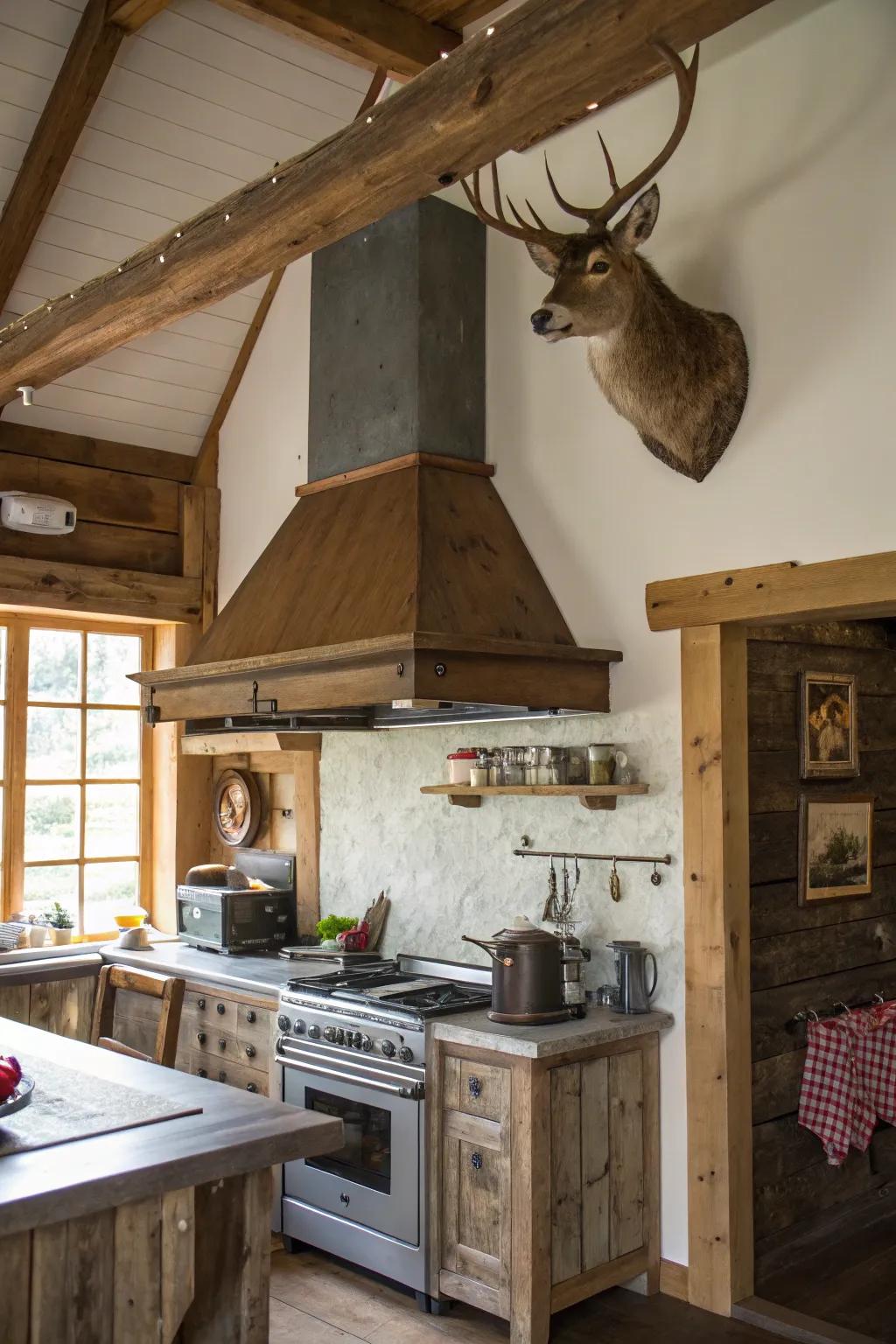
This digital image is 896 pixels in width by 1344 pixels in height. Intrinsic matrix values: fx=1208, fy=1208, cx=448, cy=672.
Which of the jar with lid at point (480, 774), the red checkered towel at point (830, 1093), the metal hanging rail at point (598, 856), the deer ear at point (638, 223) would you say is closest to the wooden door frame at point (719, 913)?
the metal hanging rail at point (598, 856)

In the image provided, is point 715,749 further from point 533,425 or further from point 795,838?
point 533,425

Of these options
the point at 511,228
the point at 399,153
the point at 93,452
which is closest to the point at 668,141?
the point at 511,228

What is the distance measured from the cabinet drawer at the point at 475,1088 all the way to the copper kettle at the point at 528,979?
168 mm

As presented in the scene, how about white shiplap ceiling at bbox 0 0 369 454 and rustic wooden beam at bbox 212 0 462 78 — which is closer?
rustic wooden beam at bbox 212 0 462 78

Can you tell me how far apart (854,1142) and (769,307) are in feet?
8.50

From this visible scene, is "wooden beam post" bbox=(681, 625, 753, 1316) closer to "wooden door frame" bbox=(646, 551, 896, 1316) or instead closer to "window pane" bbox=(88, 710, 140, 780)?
"wooden door frame" bbox=(646, 551, 896, 1316)

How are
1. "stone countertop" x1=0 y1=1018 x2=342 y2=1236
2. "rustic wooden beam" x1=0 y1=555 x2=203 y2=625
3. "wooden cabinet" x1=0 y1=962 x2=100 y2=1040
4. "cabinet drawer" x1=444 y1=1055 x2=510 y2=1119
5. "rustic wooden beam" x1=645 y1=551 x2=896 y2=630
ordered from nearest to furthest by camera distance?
"stone countertop" x1=0 y1=1018 x2=342 y2=1236, "rustic wooden beam" x1=645 y1=551 x2=896 y2=630, "cabinet drawer" x1=444 y1=1055 x2=510 y2=1119, "wooden cabinet" x1=0 y1=962 x2=100 y2=1040, "rustic wooden beam" x1=0 y1=555 x2=203 y2=625

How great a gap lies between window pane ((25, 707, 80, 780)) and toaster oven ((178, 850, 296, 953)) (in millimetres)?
788

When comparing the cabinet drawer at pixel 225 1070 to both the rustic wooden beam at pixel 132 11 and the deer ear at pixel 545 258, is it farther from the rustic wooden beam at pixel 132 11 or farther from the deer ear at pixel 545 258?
the rustic wooden beam at pixel 132 11

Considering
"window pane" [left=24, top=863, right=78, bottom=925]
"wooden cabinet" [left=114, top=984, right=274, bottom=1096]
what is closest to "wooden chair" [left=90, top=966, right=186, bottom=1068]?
"wooden cabinet" [left=114, top=984, right=274, bottom=1096]

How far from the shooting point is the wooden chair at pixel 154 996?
10.6 feet

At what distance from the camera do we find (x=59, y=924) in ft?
17.0

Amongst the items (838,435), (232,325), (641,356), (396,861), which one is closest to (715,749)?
(838,435)

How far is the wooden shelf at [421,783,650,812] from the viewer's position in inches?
148
